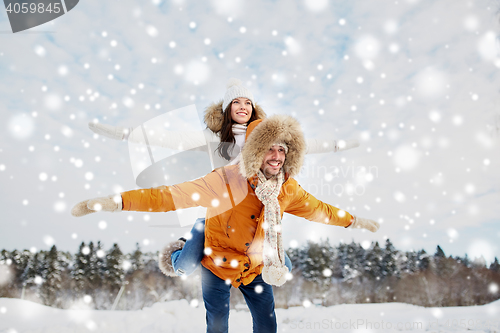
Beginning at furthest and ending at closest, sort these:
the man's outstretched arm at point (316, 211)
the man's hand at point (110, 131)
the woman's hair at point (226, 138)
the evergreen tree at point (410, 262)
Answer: the evergreen tree at point (410, 262), the woman's hair at point (226, 138), the man's hand at point (110, 131), the man's outstretched arm at point (316, 211)

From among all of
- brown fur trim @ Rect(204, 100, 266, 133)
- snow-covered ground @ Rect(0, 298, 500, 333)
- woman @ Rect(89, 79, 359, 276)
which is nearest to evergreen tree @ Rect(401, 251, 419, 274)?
snow-covered ground @ Rect(0, 298, 500, 333)

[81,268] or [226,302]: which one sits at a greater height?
[81,268]

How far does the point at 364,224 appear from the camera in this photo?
8.52 feet

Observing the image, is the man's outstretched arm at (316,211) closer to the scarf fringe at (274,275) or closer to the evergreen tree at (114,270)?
the scarf fringe at (274,275)

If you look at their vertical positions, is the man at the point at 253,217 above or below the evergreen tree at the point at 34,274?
below

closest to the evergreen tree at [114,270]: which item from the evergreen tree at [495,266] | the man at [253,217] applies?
the man at [253,217]

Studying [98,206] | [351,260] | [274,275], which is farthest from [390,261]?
[98,206]

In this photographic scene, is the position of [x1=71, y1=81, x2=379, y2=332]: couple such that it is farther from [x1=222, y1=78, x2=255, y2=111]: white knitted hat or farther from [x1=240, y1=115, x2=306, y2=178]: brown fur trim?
[x1=222, y1=78, x2=255, y2=111]: white knitted hat

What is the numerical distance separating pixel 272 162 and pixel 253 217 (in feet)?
1.59

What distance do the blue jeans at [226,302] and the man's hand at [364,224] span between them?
1031 mm

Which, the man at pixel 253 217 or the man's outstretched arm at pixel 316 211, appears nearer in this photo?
the man at pixel 253 217

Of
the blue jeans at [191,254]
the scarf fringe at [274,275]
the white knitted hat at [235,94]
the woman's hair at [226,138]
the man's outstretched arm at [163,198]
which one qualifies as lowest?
the scarf fringe at [274,275]

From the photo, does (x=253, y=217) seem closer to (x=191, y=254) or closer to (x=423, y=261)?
(x=191, y=254)

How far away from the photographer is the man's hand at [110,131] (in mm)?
2678
